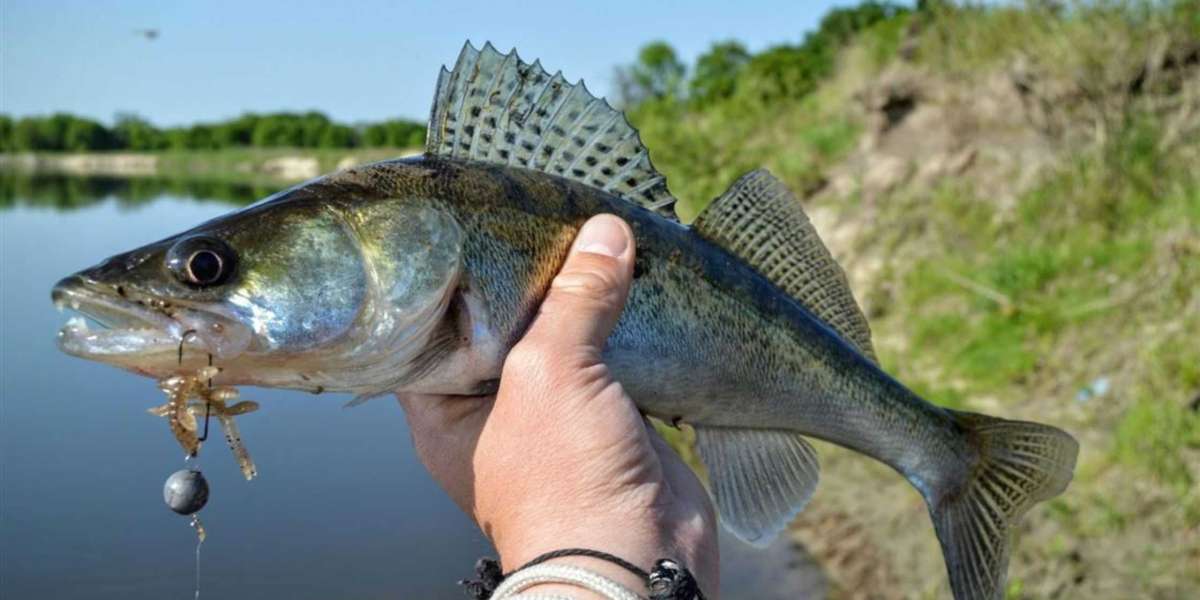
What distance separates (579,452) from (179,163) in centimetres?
11230

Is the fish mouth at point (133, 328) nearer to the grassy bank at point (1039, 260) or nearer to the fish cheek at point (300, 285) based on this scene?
the fish cheek at point (300, 285)

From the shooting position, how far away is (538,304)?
256cm

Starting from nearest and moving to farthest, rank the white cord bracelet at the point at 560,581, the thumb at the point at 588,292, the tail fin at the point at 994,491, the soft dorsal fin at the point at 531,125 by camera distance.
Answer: the white cord bracelet at the point at 560,581, the thumb at the point at 588,292, the soft dorsal fin at the point at 531,125, the tail fin at the point at 994,491

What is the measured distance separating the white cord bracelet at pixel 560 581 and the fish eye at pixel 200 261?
2.98ft

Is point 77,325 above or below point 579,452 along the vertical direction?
above

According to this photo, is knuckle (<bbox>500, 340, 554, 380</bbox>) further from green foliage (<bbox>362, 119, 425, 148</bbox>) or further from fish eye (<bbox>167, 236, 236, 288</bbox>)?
green foliage (<bbox>362, 119, 425, 148</bbox>)

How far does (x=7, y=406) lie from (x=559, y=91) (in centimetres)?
1213

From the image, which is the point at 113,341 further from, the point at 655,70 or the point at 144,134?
the point at 144,134

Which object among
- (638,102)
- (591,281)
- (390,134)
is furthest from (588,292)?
(390,134)

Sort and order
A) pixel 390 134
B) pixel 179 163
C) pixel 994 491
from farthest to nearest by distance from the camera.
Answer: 1. pixel 179 163
2. pixel 390 134
3. pixel 994 491

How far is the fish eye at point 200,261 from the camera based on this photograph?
2.28 metres

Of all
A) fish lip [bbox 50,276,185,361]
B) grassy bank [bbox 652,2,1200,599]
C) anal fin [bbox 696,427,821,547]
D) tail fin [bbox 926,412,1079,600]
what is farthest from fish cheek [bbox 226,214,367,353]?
grassy bank [bbox 652,2,1200,599]

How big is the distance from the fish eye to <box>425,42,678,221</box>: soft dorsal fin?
594 mm

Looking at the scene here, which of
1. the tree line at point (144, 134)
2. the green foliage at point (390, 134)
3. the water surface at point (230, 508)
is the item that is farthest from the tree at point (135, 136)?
the water surface at point (230, 508)
